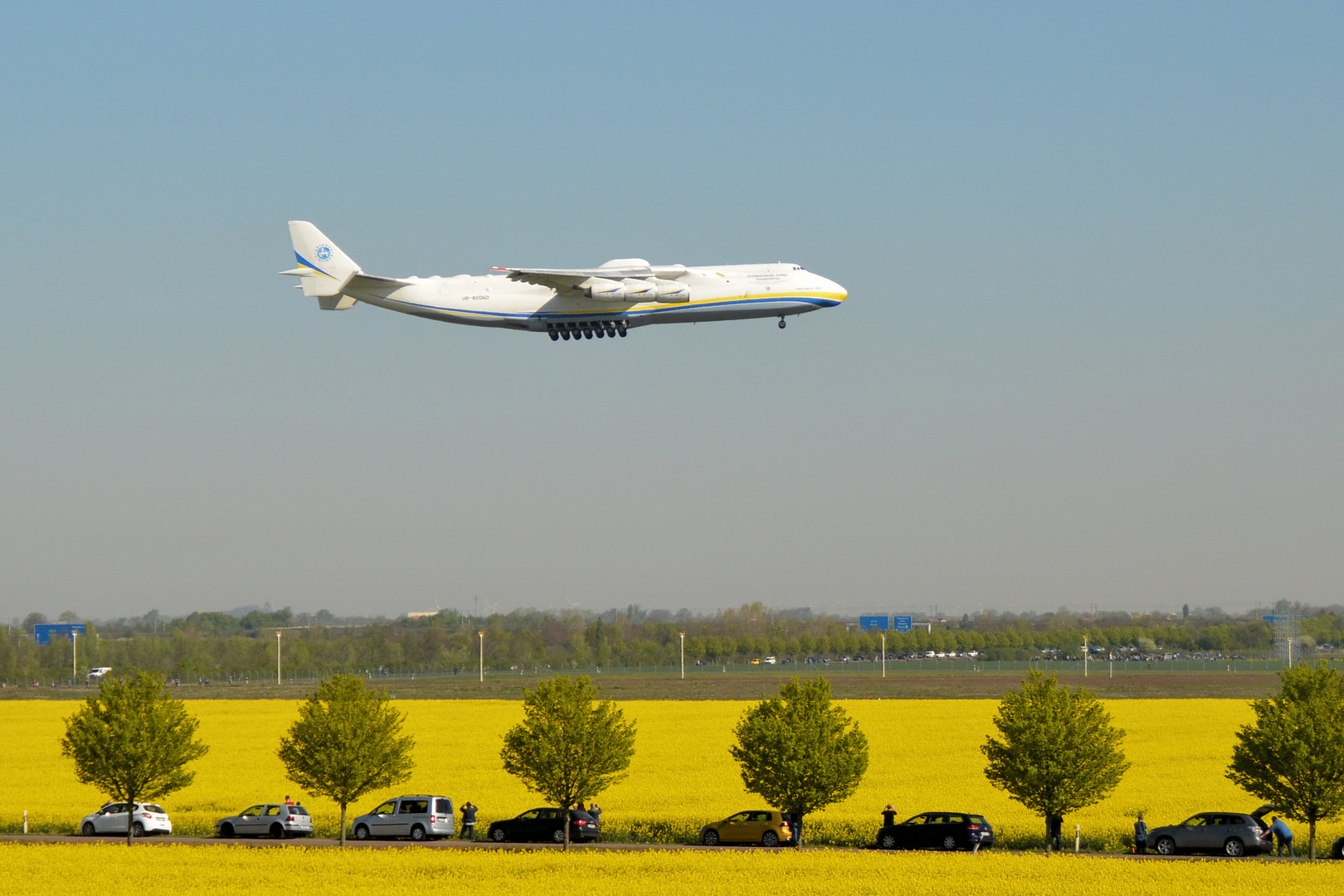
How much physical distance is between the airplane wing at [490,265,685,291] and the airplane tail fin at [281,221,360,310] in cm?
909

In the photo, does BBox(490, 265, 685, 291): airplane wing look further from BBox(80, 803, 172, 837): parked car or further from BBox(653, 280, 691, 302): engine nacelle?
BBox(80, 803, 172, 837): parked car

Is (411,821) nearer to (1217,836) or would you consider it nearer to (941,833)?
(941,833)

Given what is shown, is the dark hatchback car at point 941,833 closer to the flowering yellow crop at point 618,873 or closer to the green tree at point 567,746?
the flowering yellow crop at point 618,873

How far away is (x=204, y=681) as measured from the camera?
192 metres

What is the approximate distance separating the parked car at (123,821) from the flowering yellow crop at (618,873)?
717cm

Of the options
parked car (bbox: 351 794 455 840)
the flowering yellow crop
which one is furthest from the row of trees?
the flowering yellow crop

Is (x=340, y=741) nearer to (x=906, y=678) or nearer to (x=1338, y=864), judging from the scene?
(x=1338, y=864)

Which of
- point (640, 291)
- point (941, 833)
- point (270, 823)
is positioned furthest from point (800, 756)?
point (270, 823)

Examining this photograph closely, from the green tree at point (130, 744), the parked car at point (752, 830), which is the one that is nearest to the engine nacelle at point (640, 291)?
the parked car at point (752, 830)

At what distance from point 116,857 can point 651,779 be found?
30.8 metres

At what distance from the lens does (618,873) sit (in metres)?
47.2

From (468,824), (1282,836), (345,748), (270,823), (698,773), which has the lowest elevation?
(698,773)

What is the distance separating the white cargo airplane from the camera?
191ft

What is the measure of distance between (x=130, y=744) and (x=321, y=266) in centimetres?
2299
